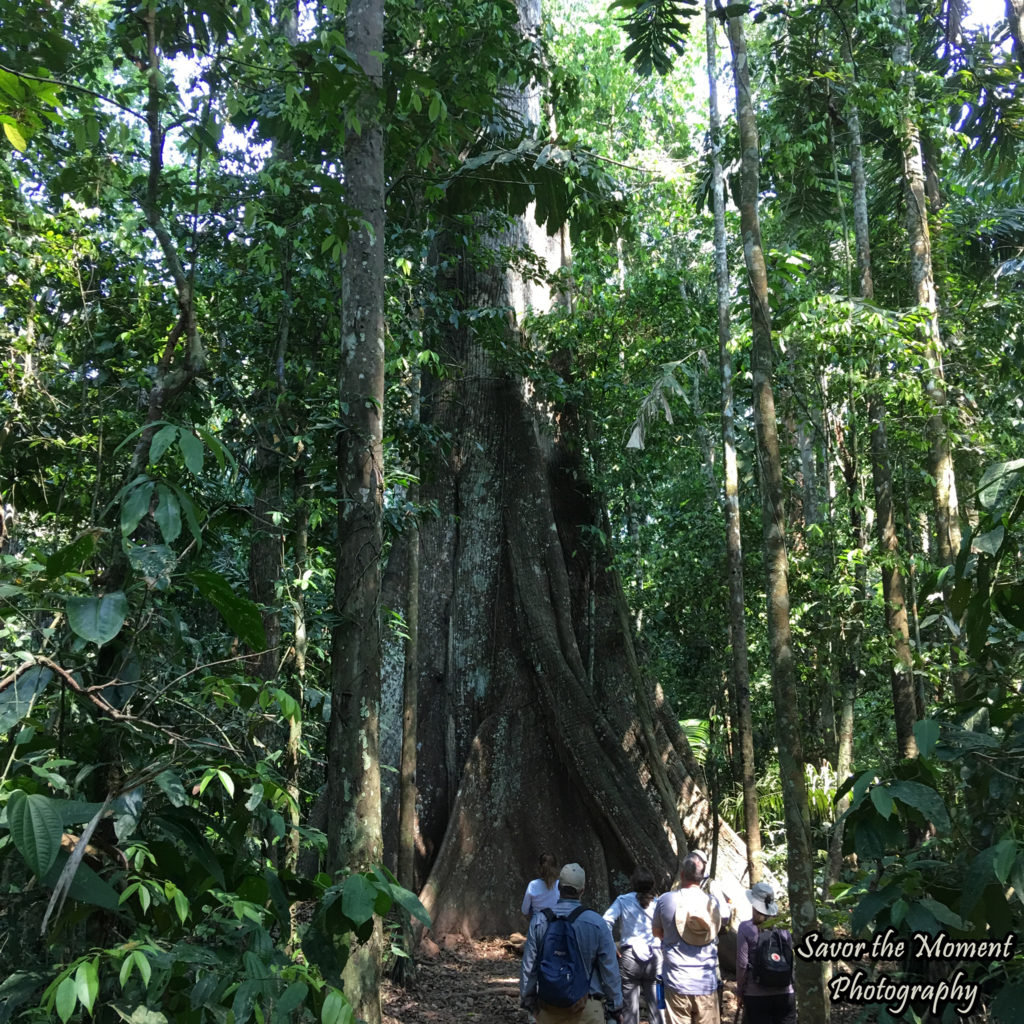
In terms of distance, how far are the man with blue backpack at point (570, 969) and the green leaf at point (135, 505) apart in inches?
146

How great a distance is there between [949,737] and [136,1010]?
2.13 m

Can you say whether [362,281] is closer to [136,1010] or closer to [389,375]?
[389,375]

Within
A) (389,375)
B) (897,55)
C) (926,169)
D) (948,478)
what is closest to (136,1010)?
(389,375)

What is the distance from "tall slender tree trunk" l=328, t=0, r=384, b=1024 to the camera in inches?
149

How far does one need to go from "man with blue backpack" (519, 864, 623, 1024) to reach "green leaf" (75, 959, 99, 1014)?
357 cm

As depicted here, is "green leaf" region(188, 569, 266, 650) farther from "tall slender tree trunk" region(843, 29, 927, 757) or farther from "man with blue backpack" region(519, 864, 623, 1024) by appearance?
"tall slender tree trunk" region(843, 29, 927, 757)

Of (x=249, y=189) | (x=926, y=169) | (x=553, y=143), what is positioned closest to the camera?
(x=249, y=189)

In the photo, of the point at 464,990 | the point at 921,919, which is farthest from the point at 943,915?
the point at 464,990

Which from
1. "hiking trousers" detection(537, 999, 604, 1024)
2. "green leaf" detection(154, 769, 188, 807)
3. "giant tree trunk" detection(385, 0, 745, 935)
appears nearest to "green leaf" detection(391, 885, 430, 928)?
"green leaf" detection(154, 769, 188, 807)

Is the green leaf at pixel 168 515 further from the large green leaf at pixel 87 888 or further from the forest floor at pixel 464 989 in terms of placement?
the forest floor at pixel 464 989

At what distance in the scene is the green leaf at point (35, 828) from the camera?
5.74 ft

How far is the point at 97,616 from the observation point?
1951mm

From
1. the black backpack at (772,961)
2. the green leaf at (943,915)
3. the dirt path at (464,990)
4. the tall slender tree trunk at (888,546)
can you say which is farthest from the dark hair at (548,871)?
the green leaf at (943,915)

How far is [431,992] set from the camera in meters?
7.01
